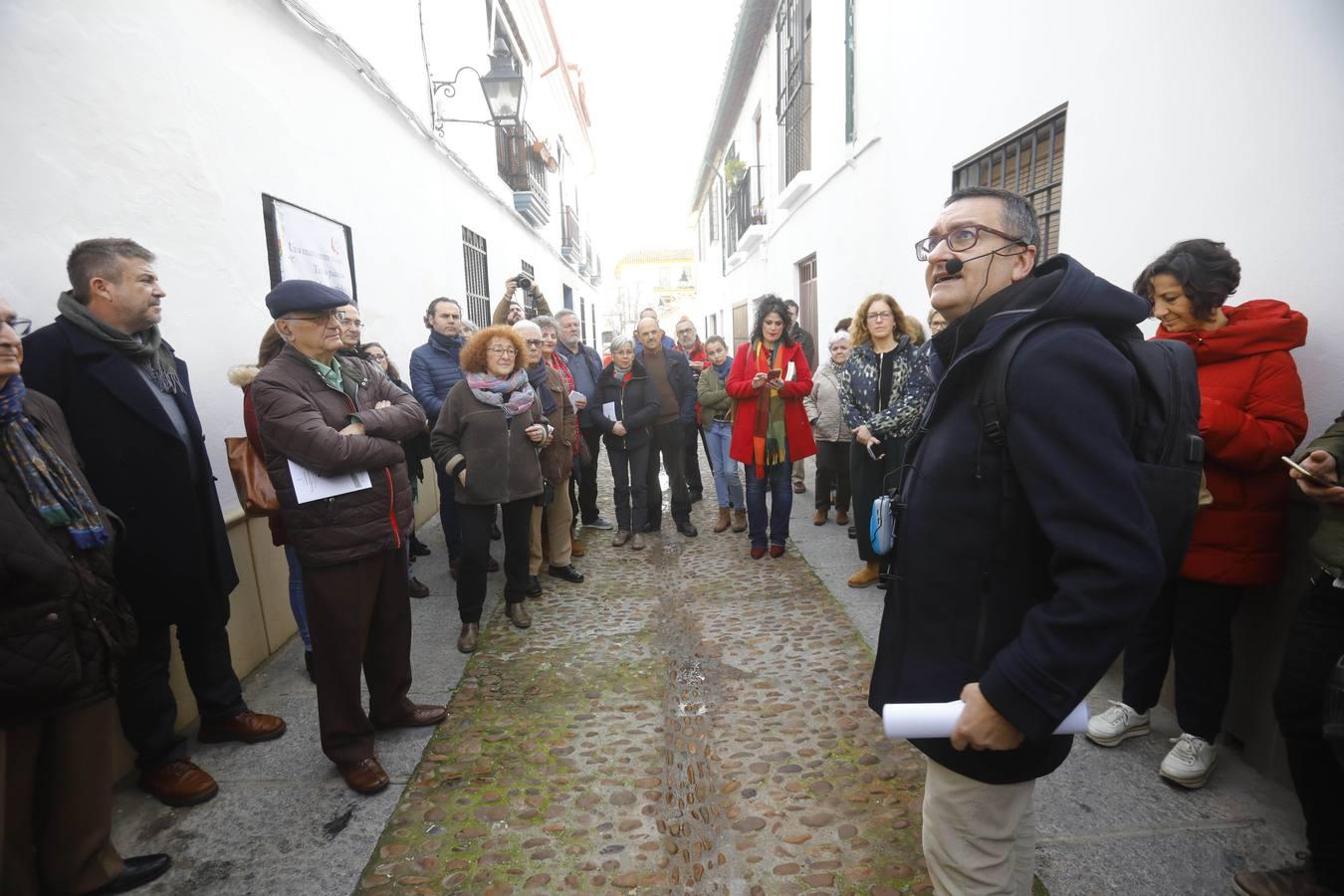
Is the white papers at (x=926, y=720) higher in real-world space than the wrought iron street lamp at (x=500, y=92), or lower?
lower

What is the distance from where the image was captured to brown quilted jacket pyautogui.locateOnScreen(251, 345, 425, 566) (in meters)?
2.44

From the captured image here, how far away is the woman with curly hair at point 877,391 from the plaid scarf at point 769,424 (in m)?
0.57

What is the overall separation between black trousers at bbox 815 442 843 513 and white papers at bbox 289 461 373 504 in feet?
13.8

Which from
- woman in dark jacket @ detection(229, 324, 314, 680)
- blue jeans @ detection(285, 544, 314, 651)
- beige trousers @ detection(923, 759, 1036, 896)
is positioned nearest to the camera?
beige trousers @ detection(923, 759, 1036, 896)

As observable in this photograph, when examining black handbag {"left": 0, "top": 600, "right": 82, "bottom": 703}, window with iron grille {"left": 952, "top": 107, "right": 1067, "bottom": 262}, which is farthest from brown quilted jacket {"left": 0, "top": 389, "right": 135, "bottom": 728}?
window with iron grille {"left": 952, "top": 107, "right": 1067, "bottom": 262}

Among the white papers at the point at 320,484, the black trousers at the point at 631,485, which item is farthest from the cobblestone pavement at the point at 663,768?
the black trousers at the point at 631,485

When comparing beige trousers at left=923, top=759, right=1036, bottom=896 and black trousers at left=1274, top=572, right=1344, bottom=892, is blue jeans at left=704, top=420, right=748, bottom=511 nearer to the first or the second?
black trousers at left=1274, top=572, right=1344, bottom=892

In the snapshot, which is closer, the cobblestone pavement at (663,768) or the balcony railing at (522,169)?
the cobblestone pavement at (663,768)

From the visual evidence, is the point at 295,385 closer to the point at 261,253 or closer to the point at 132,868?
the point at 132,868

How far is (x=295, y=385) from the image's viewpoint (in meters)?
2.49

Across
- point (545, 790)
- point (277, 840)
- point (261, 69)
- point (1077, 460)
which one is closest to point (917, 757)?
point (545, 790)

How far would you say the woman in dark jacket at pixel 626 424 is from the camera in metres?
5.56

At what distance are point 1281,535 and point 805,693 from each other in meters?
1.94

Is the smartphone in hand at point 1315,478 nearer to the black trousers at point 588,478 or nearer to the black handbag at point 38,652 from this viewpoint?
the black handbag at point 38,652
